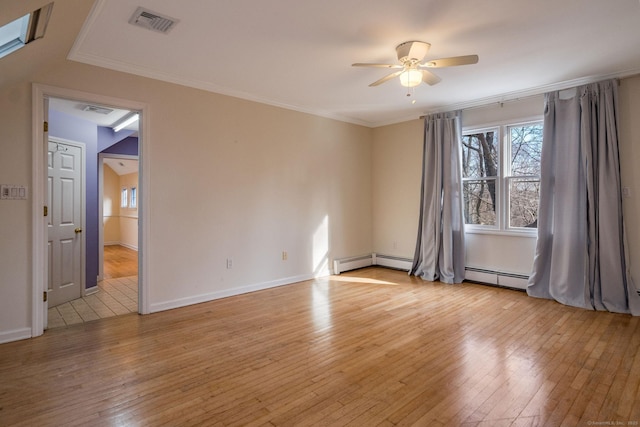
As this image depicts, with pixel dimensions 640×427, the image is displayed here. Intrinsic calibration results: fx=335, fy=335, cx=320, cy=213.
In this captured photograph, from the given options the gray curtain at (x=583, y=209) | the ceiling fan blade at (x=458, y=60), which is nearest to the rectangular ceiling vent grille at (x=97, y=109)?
the ceiling fan blade at (x=458, y=60)

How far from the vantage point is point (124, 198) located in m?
10.1

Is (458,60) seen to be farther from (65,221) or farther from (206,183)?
(65,221)

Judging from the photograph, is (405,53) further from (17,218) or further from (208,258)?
(17,218)

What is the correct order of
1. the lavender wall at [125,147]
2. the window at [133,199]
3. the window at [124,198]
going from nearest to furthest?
the lavender wall at [125,147], the window at [133,199], the window at [124,198]

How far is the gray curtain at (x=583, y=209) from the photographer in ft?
12.3

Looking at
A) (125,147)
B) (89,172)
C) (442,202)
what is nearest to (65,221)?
(89,172)

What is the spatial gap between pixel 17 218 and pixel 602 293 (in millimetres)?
6002

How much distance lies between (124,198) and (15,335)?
793 cm

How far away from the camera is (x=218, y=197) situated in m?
4.23

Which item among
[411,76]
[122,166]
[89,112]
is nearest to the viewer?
[411,76]

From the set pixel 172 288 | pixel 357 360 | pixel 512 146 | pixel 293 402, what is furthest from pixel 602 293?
pixel 172 288

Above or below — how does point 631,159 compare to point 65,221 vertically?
above

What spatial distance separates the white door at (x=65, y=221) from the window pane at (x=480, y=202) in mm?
5564

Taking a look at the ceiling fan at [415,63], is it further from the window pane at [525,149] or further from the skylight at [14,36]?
the skylight at [14,36]
